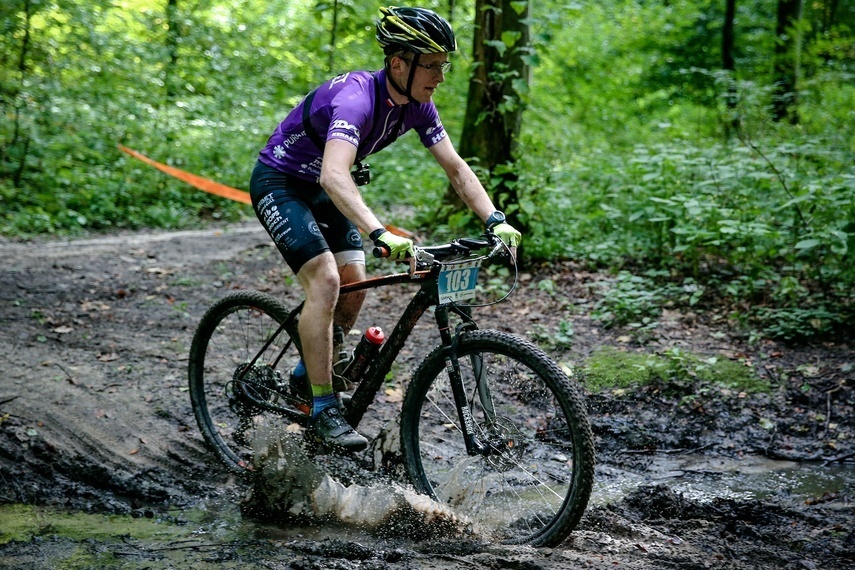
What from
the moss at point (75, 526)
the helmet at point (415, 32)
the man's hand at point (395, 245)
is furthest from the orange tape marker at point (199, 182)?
the man's hand at point (395, 245)

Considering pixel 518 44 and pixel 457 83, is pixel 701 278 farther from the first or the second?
pixel 457 83

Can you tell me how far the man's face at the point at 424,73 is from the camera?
11.5ft

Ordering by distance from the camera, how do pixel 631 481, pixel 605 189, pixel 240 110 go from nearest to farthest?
1. pixel 631 481
2. pixel 605 189
3. pixel 240 110

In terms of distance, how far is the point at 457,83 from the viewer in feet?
46.1

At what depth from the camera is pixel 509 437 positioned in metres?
3.38

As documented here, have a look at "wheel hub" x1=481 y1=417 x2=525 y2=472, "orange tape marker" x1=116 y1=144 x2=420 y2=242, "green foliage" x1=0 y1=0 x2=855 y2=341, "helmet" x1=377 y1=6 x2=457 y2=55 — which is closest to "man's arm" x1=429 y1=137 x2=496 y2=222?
"helmet" x1=377 y1=6 x2=457 y2=55

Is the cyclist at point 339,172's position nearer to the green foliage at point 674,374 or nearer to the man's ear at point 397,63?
the man's ear at point 397,63

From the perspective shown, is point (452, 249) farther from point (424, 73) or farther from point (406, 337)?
point (424, 73)

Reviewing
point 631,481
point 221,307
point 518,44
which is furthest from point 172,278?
point 631,481

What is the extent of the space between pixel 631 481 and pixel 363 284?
73.2 inches

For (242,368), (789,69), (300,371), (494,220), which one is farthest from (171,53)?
(494,220)

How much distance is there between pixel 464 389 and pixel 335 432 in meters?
0.76

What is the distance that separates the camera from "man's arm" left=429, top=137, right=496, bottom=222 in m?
3.79

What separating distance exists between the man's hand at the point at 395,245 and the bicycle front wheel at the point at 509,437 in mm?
540
